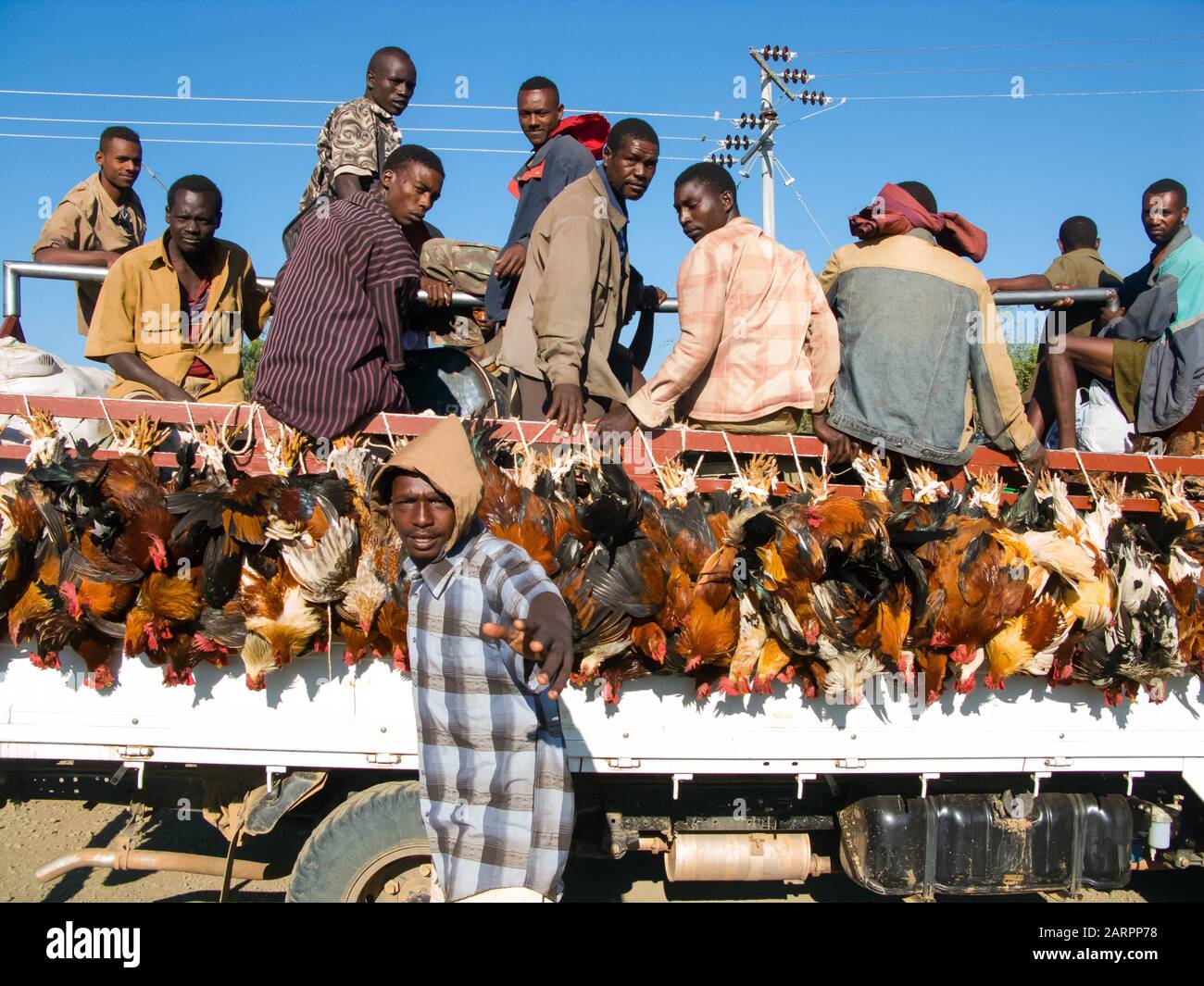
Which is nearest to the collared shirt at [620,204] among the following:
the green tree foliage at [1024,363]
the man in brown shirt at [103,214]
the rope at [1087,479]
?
the rope at [1087,479]

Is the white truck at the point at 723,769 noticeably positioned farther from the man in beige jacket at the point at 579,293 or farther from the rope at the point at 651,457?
the man in beige jacket at the point at 579,293

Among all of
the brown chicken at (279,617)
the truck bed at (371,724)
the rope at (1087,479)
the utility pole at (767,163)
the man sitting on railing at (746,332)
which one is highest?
the utility pole at (767,163)

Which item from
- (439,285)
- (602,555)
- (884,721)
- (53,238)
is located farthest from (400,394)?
(53,238)

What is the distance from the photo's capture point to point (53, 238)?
515 cm

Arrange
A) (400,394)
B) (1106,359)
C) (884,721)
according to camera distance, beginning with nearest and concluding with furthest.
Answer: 1. (884,721)
2. (400,394)
3. (1106,359)

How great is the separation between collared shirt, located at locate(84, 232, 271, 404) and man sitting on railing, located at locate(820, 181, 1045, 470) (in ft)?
9.19

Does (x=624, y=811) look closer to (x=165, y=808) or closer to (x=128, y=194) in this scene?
(x=165, y=808)

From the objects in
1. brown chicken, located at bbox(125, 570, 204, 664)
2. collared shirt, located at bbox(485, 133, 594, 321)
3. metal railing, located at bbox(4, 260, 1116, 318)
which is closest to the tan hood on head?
brown chicken, located at bbox(125, 570, 204, 664)

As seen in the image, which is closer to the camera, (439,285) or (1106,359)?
(439,285)

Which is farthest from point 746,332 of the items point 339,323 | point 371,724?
point 371,724

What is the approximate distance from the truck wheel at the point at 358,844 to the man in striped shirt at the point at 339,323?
4.45 feet

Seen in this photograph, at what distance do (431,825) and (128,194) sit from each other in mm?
4418

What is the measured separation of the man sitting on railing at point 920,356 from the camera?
402cm

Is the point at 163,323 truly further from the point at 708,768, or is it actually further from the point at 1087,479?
the point at 1087,479
